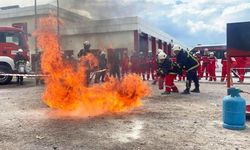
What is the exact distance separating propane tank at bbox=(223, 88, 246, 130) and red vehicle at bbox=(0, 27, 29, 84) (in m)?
11.5

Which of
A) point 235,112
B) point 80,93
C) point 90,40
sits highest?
point 90,40

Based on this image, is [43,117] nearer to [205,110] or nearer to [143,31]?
[205,110]

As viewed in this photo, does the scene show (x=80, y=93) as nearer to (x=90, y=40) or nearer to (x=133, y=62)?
(x=90, y=40)

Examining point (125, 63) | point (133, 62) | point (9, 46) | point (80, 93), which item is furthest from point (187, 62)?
point (9, 46)

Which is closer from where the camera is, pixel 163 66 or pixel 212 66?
pixel 163 66

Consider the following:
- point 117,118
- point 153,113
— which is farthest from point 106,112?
point 153,113

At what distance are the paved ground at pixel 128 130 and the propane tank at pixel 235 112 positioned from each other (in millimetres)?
167

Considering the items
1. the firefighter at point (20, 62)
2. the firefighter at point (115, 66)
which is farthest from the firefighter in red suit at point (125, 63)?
the firefighter at point (20, 62)

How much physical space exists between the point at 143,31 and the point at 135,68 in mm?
10379

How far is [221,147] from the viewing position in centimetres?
416

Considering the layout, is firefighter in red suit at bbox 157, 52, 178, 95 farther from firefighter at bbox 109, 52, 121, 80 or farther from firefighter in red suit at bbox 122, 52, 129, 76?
firefighter in red suit at bbox 122, 52, 129, 76

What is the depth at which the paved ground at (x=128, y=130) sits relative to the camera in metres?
4.32

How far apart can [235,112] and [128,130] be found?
2.04 m

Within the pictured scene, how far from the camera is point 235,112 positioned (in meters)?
5.19
